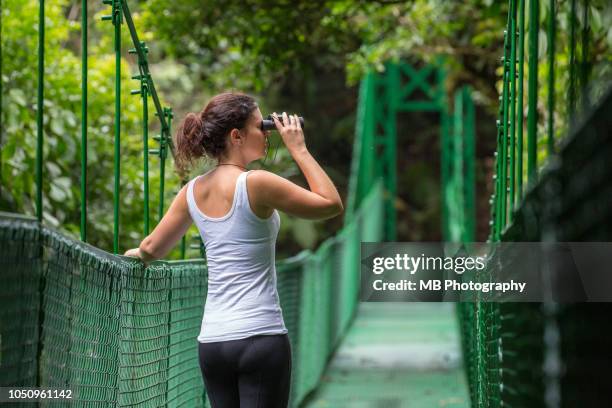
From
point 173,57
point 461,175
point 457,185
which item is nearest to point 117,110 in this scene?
point 173,57

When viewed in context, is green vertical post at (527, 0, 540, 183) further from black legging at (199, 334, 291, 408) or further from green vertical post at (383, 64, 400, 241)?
green vertical post at (383, 64, 400, 241)

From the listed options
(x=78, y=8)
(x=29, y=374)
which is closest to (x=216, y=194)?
(x=29, y=374)

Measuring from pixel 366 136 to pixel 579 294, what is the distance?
1846cm

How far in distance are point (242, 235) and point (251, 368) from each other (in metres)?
0.27

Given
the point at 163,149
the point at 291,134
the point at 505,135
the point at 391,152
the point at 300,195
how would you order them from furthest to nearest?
1. the point at 391,152
2. the point at 163,149
3. the point at 505,135
4. the point at 291,134
5. the point at 300,195

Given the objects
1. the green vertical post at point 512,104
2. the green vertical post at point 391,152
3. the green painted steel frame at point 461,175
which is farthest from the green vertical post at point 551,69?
the green vertical post at point 391,152

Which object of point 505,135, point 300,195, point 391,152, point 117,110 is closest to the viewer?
point 300,195

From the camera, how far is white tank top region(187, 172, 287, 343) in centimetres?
235

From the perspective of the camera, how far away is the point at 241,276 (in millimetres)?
2367

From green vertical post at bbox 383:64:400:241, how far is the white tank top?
18672mm

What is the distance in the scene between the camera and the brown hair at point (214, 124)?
2.46 m

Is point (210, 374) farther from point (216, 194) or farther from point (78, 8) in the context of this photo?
point (78, 8)

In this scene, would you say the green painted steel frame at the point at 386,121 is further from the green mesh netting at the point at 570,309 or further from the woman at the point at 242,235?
the green mesh netting at the point at 570,309

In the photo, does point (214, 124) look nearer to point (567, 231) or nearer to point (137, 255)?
point (137, 255)
